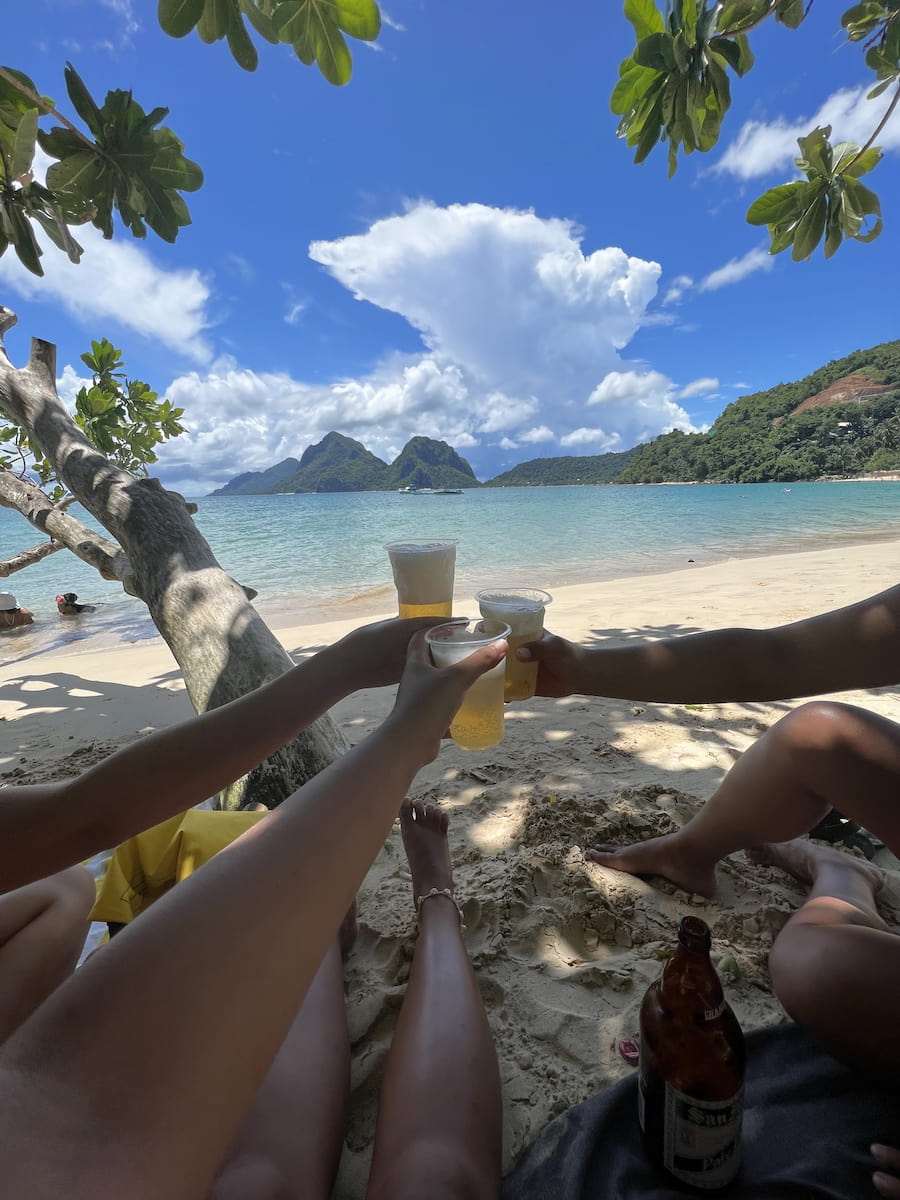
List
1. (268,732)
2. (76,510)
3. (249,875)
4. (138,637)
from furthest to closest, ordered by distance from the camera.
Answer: (76,510)
(138,637)
(268,732)
(249,875)

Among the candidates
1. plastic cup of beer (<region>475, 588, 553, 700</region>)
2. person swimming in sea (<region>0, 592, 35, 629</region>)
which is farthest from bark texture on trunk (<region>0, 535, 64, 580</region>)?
plastic cup of beer (<region>475, 588, 553, 700</region>)

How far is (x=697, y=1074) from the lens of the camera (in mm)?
953

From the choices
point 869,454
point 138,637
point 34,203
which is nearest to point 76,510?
Result: point 138,637

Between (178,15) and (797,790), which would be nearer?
(797,790)

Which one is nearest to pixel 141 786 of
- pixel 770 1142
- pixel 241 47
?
pixel 770 1142

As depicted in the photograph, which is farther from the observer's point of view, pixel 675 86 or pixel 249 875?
pixel 675 86

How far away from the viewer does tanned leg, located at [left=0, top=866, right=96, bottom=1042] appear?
123 cm

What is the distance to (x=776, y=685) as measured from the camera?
1.48 metres

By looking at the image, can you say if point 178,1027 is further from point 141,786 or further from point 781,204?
point 781,204

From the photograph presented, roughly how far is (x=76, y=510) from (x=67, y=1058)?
53.3m

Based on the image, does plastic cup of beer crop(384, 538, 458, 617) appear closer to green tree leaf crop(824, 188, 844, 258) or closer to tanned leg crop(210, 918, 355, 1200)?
tanned leg crop(210, 918, 355, 1200)

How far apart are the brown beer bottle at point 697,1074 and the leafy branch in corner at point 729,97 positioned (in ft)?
8.69

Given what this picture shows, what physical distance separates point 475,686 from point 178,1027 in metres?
0.92

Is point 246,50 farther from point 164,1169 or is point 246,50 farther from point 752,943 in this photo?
point 752,943
